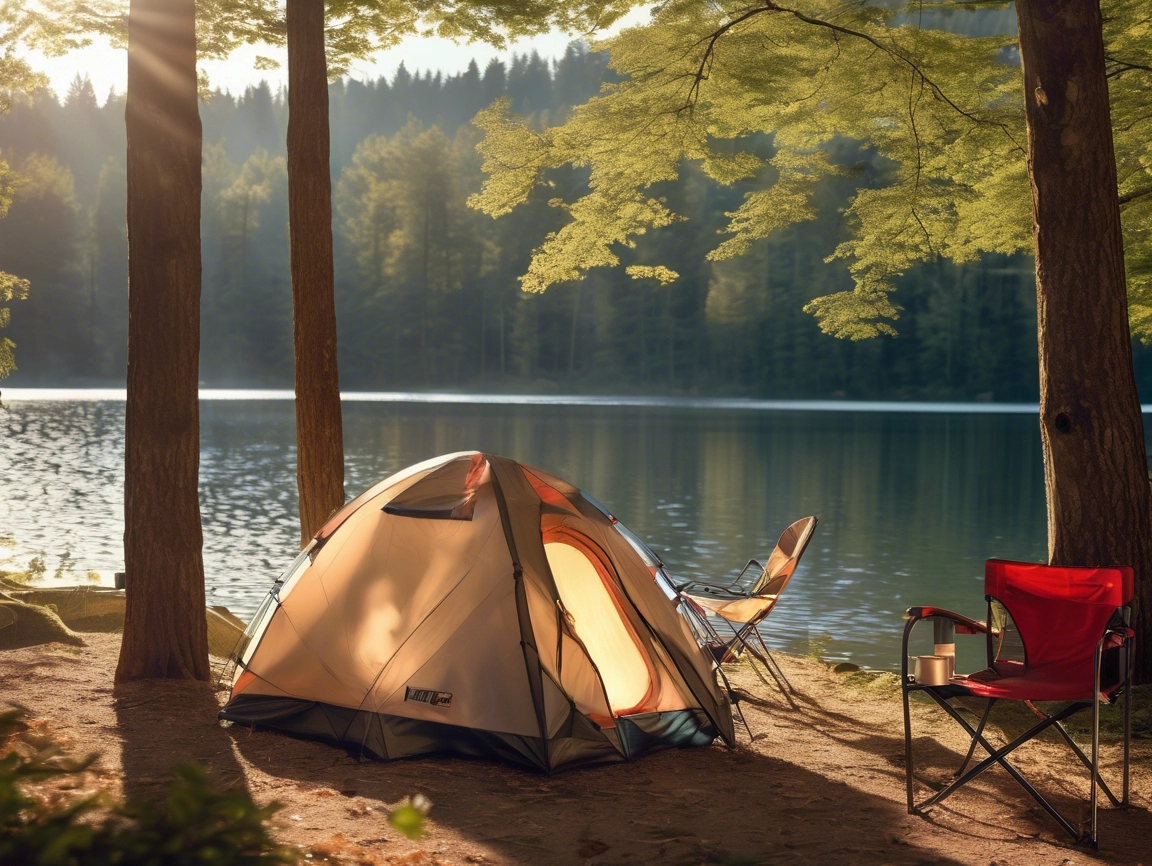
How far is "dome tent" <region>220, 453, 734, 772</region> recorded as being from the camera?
4520mm

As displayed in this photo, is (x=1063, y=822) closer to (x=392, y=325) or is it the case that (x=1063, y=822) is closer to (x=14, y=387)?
(x=392, y=325)

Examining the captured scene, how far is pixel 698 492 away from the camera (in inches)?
760

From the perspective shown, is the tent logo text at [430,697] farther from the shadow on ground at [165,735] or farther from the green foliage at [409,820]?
the green foliage at [409,820]

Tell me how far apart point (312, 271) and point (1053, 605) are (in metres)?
4.53

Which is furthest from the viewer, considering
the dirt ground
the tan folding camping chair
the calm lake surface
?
the calm lake surface

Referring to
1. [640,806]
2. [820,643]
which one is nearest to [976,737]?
[640,806]

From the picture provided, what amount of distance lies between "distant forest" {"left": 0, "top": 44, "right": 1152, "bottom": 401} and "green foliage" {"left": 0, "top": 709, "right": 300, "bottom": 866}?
53.1m

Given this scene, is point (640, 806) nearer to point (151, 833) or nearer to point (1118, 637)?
point (1118, 637)

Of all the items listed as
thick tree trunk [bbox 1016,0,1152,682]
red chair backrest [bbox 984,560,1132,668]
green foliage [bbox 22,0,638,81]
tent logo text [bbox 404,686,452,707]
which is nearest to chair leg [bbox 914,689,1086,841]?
red chair backrest [bbox 984,560,1132,668]

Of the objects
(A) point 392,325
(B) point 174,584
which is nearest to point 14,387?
(A) point 392,325

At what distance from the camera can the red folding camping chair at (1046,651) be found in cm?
390

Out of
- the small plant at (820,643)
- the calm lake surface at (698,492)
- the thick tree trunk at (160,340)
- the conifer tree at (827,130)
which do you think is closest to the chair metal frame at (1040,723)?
the thick tree trunk at (160,340)

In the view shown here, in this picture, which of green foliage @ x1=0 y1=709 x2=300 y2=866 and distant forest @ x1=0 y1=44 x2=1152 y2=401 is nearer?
green foliage @ x1=0 y1=709 x2=300 y2=866

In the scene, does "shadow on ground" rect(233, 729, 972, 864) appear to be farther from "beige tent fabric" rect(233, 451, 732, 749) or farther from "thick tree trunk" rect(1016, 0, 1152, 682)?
"thick tree trunk" rect(1016, 0, 1152, 682)
